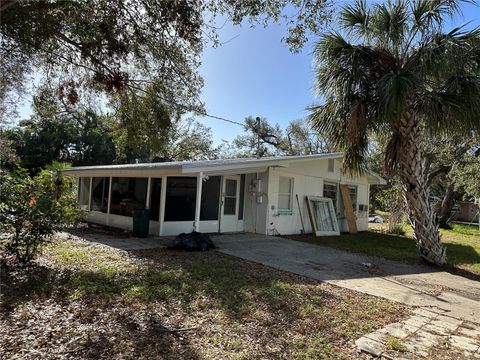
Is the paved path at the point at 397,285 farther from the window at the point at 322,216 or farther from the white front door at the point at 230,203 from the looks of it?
the window at the point at 322,216

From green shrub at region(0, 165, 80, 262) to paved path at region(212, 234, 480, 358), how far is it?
14.0ft

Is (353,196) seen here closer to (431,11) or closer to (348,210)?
(348,210)

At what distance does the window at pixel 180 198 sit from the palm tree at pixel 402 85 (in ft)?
14.3

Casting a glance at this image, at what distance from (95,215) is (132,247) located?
5820 mm

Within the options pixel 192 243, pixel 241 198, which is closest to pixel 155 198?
pixel 192 243

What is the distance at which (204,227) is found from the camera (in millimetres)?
12023

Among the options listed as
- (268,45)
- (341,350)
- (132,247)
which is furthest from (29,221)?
(268,45)

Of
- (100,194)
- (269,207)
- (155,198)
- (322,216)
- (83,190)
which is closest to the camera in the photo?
(155,198)

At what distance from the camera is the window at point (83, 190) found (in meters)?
15.0

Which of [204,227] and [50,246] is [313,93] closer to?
[204,227]

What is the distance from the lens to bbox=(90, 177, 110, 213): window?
13.7 m

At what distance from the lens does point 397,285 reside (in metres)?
7.07

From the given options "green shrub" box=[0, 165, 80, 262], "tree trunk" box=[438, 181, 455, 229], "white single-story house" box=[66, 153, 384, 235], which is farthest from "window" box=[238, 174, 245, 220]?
"tree trunk" box=[438, 181, 455, 229]

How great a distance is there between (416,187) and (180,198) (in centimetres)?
665
